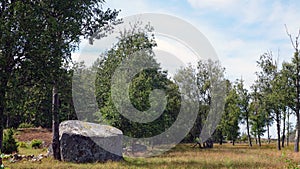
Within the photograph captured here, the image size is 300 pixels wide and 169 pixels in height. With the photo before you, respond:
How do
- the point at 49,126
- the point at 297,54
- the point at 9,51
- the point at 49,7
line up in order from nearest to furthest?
Answer: the point at 9,51
the point at 49,7
the point at 297,54
the point at 49,126

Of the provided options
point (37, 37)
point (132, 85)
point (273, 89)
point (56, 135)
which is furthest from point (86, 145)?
point (273, 89)

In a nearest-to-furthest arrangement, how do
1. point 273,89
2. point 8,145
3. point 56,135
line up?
point 56,135
point 8,145
point 273,89

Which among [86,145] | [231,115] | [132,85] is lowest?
[86,145]

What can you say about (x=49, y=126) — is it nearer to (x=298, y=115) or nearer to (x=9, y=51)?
(x=298, y=115)

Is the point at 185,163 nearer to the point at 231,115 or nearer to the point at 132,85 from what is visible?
the point at 132,85

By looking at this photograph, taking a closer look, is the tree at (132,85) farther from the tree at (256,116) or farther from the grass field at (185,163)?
the tree at (256,116)

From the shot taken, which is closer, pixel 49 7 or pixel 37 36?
pixel 37 36

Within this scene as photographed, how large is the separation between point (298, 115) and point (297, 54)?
6437mm

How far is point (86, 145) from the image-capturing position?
1730cm

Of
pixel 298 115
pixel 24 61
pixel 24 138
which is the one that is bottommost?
pixel 24 138

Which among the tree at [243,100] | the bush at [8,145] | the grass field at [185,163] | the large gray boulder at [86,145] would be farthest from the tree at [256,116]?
the bush at [8,145]

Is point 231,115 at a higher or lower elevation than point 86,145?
higher

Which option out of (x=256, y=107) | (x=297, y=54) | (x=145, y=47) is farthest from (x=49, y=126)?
(x=297, y=54)

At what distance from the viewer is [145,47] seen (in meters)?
30.0
